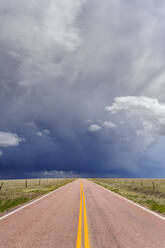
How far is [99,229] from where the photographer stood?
603 cm

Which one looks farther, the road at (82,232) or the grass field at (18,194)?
the grass field at (18,194)

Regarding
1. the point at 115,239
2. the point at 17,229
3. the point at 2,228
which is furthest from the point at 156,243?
the point at 2,228

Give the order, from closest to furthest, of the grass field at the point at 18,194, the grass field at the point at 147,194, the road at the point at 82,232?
the road at the point at 82,232, the grass field at the point at 147,194, the grass field at the point at 18,194

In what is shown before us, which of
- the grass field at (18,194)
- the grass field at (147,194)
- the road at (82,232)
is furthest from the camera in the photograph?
the grass field at (18,194)

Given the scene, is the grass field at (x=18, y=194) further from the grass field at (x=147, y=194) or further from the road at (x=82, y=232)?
the grass field at (x=147, y=194)

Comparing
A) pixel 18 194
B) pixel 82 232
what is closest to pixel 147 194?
pixel 18 194

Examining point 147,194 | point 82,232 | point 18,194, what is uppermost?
point 82,232

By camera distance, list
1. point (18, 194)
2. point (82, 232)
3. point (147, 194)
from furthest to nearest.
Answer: point (147, 194), point (18, 194), point (82, 232)

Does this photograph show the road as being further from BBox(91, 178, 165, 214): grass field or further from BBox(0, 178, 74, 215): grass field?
BBox(0, 178, 74, 215): grass field

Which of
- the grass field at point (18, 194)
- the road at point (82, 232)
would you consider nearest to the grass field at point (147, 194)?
the road at point (82, 232)

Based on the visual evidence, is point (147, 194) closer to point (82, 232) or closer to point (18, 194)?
point (18, 194)

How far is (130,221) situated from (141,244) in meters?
2.43

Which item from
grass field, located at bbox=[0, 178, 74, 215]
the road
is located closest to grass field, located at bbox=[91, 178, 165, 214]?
the road

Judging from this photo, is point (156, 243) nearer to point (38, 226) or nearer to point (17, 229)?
point (38, 226)
